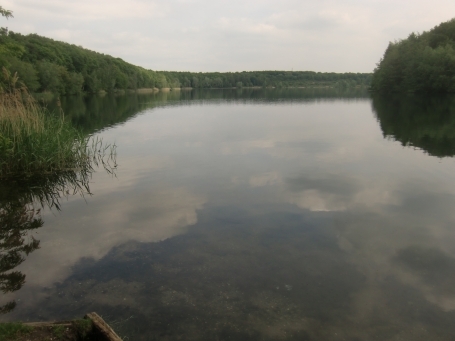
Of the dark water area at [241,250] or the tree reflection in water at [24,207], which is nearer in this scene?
the dark water area at [241,250]

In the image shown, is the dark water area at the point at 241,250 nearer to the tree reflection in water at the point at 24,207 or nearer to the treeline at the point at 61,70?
the tree reflection in water at the point at 24,207

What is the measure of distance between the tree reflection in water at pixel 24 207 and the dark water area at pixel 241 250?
41 mm

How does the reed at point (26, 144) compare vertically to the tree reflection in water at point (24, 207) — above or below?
above

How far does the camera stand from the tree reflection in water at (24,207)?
647 cm

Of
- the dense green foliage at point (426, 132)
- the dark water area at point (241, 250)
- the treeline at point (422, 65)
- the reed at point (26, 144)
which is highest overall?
the treeline at point (422, 65)

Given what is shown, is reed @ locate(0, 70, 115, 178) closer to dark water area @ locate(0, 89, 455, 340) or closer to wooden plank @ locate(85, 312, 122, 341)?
dark water area @ locate(0, 89, 455, 340)

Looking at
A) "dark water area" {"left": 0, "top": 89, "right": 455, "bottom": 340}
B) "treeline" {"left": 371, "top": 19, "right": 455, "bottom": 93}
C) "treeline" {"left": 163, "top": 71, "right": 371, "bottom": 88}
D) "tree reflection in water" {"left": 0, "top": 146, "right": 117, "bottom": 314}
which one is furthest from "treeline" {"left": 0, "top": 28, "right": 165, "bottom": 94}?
"treeline" {"left": 371, "top": 19, "right": 455, "bottom": 93}

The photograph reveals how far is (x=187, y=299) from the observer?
5633mm

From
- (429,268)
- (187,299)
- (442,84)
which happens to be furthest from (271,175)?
(442,84)

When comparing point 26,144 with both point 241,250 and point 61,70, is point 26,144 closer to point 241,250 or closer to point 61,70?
point 241,250

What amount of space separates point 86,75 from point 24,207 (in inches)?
3580

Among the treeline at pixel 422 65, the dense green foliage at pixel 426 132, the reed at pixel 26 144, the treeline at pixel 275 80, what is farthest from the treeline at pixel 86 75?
the treeline at pixel 422 65

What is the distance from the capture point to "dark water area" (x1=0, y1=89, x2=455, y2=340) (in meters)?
5.18

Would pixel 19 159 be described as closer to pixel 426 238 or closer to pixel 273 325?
pixel 273 325
